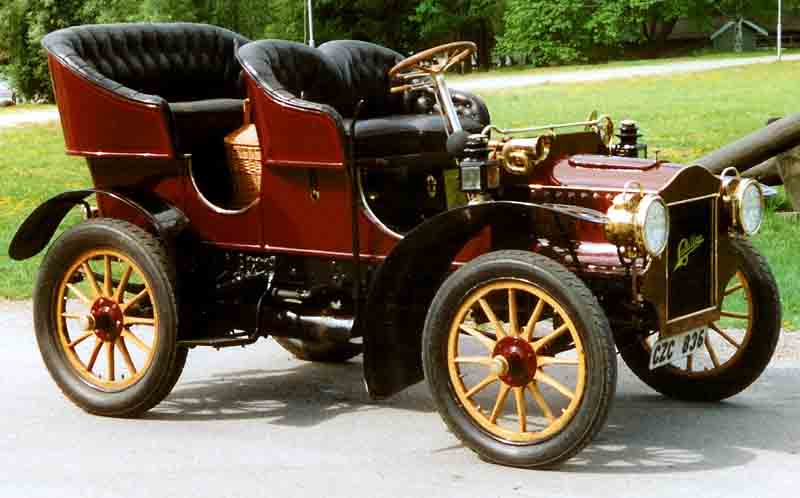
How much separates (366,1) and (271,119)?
4555 cm

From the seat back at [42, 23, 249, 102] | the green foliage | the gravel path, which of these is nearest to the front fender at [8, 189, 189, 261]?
the seat back at [42, 23, 249, 102]

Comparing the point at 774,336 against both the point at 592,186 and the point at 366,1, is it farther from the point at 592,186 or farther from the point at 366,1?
the point at 366,1

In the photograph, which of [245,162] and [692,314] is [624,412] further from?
[245,162]

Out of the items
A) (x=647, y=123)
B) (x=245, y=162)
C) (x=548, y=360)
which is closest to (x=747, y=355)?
(x=548, y=360)

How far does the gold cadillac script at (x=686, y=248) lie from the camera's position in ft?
15.9

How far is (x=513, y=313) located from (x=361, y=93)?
6.54 feet

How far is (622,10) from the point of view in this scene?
2184 inches

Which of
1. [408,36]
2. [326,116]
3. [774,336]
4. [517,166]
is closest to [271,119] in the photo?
[326,116]

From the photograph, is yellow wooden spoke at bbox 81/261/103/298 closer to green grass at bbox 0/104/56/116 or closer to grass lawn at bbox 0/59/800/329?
grass lawn at bbox 0/59/800/329

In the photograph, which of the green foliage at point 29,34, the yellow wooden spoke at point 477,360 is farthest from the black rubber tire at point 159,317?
the green foliage at point 29,34

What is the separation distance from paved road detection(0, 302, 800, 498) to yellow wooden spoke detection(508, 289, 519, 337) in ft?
1.55

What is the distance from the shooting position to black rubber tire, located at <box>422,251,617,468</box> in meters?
4.48

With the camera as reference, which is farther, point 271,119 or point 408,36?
point 408,36

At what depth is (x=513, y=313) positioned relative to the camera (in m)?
4.72
